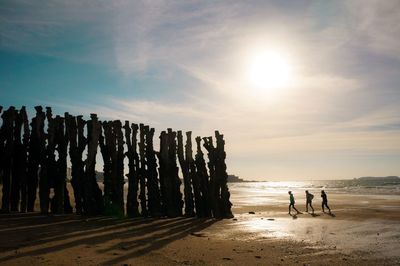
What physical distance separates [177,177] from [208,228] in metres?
3.22

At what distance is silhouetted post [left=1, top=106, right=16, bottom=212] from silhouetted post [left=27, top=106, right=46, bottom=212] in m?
0.68

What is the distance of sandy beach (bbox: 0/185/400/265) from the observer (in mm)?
7324

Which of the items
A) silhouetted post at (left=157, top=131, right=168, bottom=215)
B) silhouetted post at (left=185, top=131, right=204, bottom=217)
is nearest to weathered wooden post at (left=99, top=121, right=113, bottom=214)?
silhouetted post at (left=157, top=131, right=168, bottom=215)

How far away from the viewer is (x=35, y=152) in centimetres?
1330

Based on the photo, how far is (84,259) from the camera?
696 cm

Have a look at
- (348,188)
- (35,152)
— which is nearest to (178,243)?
(35,152)

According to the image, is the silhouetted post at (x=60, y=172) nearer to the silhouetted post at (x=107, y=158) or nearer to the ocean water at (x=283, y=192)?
the silhouetted post at (x=107, y=158)

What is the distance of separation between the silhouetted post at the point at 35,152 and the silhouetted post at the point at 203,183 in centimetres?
595

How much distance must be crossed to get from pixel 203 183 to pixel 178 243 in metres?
6.17

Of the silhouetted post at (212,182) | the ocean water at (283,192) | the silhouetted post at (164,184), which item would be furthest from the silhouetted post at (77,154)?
the ocean water at (283,192)

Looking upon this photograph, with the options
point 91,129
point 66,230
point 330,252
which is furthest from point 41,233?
point 330,252

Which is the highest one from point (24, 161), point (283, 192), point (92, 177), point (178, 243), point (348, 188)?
point (24, 161)

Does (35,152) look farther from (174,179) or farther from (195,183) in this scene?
(195,183)

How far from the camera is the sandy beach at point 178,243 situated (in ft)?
24.0
